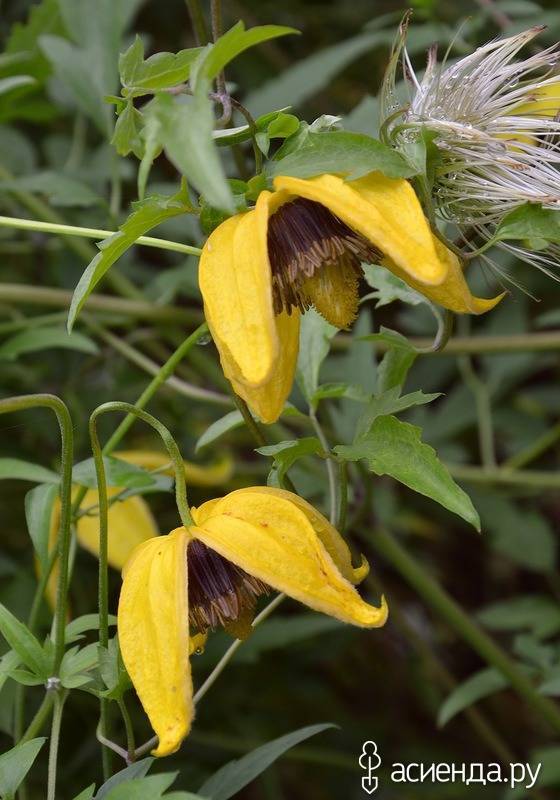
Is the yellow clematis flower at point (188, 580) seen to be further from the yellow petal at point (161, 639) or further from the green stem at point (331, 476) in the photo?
the green stem at point (331, 476)

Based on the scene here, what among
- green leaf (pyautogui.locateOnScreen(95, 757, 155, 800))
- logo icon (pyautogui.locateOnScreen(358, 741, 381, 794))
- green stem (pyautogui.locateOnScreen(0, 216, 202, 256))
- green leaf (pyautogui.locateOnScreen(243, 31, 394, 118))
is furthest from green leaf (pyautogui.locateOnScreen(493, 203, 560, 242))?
green leaf (pyautogui.locateOnScreen(243, 31, 394, 118))

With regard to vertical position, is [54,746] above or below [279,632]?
above

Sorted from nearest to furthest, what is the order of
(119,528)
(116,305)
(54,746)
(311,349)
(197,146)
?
(197,146)
(54,746)
(311,349)
(119,528)
(116,305)

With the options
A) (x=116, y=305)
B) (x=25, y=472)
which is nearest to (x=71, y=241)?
(x=116, y=305)

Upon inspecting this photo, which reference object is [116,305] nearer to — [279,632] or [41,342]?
[41,342]

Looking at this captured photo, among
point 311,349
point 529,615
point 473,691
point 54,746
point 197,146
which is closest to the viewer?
point 197,146

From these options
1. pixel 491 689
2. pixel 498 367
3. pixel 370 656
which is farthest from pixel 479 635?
pixel 370 656

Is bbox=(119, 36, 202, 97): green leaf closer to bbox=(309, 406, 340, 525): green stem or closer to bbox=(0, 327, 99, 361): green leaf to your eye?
bbox=(309, 406, 340, 525): green stem

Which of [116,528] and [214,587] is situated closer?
[214,587]
